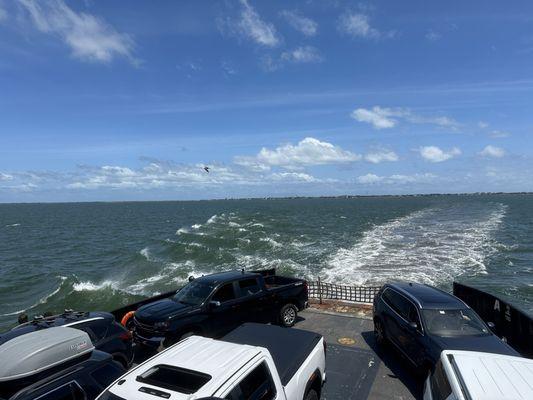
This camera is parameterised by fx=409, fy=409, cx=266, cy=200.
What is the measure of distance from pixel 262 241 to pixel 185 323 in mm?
37622

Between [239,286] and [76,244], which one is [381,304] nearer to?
[239,286]

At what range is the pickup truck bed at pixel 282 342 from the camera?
6.13 metres

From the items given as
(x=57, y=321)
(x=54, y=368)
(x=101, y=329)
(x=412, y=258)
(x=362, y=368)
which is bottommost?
(x=412, y=258)

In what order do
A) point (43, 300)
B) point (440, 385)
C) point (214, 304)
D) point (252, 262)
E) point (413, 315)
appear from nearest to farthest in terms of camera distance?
point (440, 385) < point (413, 315) < point (214, 304) < point (43, 300) < point (252, 262)

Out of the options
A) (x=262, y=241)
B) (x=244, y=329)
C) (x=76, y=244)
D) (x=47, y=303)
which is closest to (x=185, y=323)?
(x=244, y=329)

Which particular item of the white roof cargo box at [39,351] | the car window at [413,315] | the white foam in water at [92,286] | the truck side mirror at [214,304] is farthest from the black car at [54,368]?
the white foam in water at [92,286]

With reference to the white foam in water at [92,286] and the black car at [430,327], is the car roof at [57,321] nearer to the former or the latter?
the black car at [430,327]

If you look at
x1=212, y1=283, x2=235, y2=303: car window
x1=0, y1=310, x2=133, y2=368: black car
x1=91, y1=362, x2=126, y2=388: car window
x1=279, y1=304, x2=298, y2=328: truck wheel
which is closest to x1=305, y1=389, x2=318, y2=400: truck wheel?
x1=91, y1=362, x2=126, y2=388: car window

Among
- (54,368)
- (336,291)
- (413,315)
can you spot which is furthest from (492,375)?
(336,291)

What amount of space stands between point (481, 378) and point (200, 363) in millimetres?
3411

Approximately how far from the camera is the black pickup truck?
9445 mm

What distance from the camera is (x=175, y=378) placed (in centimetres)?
469

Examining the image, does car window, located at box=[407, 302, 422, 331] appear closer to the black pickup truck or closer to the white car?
the white car

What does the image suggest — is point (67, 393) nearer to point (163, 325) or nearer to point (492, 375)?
point (163, 325)
